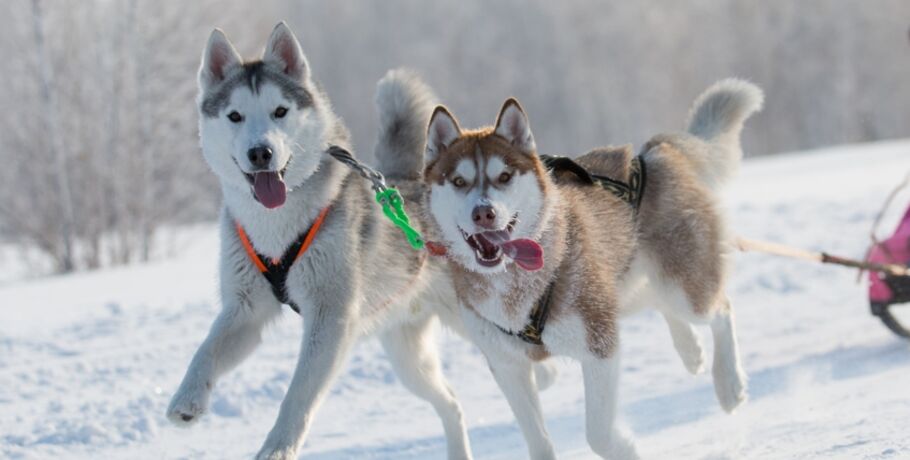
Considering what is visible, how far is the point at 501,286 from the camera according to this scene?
3.50m

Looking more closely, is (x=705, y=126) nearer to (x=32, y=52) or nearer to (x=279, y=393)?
(x=279, y=393)

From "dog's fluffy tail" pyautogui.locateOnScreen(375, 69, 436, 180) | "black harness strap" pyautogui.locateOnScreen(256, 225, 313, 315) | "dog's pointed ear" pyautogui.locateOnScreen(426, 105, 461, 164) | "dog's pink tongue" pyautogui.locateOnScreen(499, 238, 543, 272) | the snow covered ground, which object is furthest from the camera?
"dog's fluffy tail" pyautogui.locateOnScreen(375, 69, 436, 180)

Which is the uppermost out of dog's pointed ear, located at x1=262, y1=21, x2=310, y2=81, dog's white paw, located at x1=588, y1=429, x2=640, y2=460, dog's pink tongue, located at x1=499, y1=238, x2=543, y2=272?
dog's pointed ear, located at x1=262, y1=21, x2=310, y2=81

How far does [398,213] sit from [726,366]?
168 centimetres

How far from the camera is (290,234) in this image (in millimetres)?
3723

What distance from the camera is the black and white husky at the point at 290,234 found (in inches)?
137

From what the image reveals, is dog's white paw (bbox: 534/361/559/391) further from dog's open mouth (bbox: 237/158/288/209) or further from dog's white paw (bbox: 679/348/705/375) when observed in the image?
dog's open mouth (bbox: 237/158/288/209)

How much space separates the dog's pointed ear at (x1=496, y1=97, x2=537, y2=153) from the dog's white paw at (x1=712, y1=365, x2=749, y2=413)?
5.05ft

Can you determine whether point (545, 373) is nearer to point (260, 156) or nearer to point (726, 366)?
point (726, 366)

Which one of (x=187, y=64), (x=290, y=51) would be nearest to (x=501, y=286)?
(x=290, y=51)

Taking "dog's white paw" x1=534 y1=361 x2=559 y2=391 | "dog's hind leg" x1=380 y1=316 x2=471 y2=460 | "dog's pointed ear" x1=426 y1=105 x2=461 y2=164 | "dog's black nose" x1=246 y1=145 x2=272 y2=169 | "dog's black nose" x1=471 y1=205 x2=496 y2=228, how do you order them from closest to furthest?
1. "dog's black nose" x1=471 y1=205 x2=496 y2=228
2. "dog's black nose" x1=246 y1=145 x2=272 y2=169
3. "dog's pointed ear" x1=426 y1=105 x2=461 y2=164
4. "dog's hind leg" x1=380 y1=316 x2=471 y2=460
5. "dog's white paw" x1=534 y1=361 x2=559 y2=391

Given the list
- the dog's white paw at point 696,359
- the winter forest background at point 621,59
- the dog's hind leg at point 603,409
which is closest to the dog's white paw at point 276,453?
the dog's hind leg at point 603,409

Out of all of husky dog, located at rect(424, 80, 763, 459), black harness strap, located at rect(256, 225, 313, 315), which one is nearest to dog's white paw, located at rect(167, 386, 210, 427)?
black harness strap, located at rect(256, 225, 313, 315)

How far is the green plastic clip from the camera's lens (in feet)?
12.6
